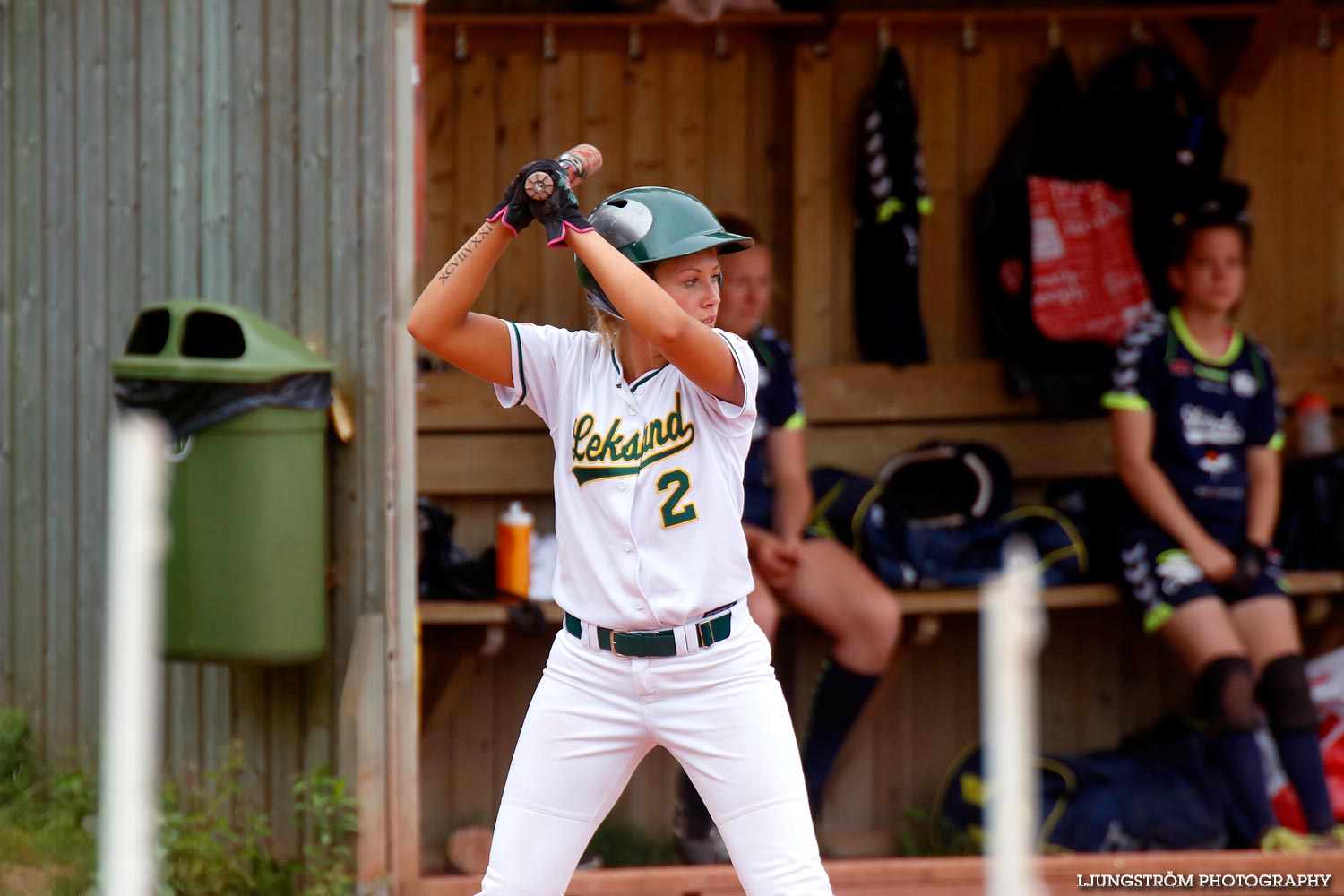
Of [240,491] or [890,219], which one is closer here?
[240,491]

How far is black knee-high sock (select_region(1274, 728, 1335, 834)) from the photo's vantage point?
475 centimetres

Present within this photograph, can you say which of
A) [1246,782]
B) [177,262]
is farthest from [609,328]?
[1246,782]

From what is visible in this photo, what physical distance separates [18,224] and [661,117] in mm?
2265

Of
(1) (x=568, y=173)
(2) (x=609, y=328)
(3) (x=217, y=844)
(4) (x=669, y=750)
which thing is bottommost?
(3) (x=217, y=844)

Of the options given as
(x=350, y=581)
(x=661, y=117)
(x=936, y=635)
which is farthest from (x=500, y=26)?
(x=936, y=635)

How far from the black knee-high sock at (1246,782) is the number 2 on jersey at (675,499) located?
8.77ft

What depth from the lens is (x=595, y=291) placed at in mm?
2910

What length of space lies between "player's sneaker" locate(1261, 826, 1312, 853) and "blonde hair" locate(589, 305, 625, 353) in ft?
8.97

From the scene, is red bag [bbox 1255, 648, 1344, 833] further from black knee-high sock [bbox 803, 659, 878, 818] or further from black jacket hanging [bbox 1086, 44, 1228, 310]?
black jacket hanging [bbox 1086, 44, 1228, 310]

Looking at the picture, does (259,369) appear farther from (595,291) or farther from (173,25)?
(595,291)

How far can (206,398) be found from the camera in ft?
13.0

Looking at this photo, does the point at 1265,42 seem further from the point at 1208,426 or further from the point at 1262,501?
the point at 1262,501

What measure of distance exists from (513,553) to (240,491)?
1.29m

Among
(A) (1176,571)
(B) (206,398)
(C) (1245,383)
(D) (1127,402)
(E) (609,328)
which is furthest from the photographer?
(C) (1245,383)
